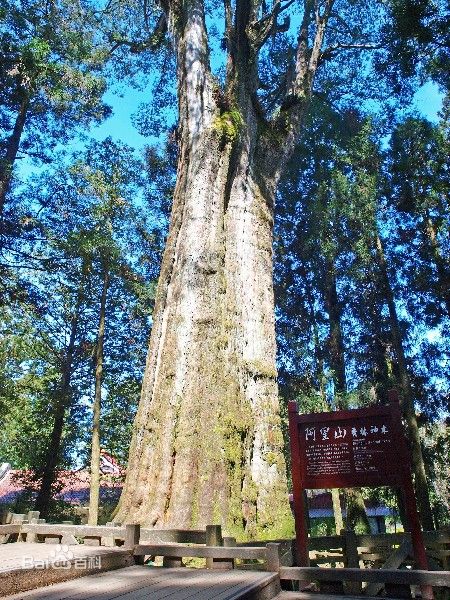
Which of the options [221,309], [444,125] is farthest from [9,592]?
[444,125]

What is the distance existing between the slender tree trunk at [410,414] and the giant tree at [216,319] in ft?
20.5

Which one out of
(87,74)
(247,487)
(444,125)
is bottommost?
(247,487)

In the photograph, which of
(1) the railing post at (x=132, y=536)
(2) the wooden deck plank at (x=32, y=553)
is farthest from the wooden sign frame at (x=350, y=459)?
(2) the wooden deck plank at (x=32, y=553)

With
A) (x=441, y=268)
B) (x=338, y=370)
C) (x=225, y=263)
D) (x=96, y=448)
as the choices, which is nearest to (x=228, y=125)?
(x=225, y=263)

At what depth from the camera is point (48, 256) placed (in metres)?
10.9

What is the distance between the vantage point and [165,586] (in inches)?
115

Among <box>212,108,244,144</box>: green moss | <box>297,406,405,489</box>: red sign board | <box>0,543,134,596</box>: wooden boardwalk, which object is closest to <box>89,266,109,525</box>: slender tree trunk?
<box>212,108,244,144</box>: green moss

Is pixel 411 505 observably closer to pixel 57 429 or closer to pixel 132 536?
pixel 132 536

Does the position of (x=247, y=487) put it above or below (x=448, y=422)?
below

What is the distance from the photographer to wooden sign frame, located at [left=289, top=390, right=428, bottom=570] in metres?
3.64

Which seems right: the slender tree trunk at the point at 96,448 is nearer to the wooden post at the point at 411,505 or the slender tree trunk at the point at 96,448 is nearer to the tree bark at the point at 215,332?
the tree bark at the point at 215,332

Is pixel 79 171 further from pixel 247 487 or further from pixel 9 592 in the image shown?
pixel 9 592

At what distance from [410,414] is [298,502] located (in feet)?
28.4

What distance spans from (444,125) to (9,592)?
15311mm
